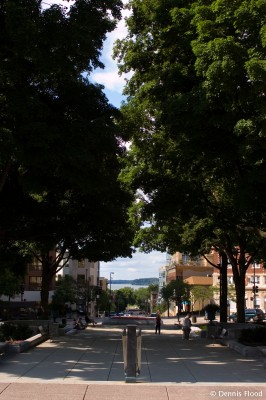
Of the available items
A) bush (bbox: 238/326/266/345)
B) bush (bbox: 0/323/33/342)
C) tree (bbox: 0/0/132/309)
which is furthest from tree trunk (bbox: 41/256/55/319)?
bush (bbox: 238/326/266/345)

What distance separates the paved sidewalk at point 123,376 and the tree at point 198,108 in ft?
15.8

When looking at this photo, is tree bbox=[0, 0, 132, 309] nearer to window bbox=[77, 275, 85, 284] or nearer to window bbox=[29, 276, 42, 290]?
window bbox=[29, 276, 42, 290]

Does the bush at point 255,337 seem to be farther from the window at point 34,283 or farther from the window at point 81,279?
the window at point 81,279

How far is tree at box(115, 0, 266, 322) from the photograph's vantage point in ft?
42.7

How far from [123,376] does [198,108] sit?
7012mm

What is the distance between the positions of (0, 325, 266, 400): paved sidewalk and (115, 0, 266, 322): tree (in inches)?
190

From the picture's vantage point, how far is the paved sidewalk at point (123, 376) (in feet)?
30.7

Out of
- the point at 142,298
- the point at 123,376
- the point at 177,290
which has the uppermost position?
the point at 177,290

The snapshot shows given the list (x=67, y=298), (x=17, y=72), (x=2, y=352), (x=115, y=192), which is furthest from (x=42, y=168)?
(x=67, y=298)

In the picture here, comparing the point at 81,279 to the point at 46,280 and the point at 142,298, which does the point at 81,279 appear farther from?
the point at 142,298

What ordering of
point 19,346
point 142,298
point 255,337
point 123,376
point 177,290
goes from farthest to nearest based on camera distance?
1. point 142,298
2. point 177,290
3. point 255,337
4. point 19,346
5. point 123,376

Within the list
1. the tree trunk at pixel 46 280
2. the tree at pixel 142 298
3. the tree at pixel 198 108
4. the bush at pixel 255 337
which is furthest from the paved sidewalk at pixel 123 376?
the tree at pixel 142 298

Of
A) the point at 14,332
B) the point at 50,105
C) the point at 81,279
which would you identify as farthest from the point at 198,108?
the point at 81,279

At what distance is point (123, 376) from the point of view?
11516 millimetres
